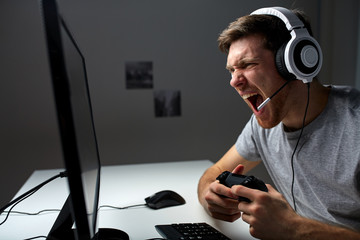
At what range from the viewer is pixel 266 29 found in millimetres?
991

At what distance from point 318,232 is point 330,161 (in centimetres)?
28

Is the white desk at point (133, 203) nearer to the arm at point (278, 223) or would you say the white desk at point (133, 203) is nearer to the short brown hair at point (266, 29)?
the arm at point (278, 223)

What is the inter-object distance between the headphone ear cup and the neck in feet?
0.27

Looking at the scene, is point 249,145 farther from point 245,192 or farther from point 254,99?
point 245,192

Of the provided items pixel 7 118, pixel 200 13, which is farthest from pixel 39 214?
pixel 200 13

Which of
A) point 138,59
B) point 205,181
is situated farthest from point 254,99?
point 138,59

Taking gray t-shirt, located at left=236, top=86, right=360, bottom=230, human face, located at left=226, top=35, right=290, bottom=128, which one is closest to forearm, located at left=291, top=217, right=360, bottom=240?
gray t-shirt, located at left=236, top=86, right=360, bottom=230

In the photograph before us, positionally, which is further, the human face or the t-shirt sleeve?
the t-shirt sleeve

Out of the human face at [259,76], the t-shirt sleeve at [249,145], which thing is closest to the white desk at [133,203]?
the t-shirt sleeve at [249,145]

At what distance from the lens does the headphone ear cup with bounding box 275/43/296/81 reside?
937mm

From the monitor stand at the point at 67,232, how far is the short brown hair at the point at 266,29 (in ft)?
2.28

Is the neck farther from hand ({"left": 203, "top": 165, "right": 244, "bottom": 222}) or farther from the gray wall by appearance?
the gray wall

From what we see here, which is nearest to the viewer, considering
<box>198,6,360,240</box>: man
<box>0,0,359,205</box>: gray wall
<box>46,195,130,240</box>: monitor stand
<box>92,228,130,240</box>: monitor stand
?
<box>46,195,130,240</box>: monitor stand

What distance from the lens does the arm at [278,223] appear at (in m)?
0.72
